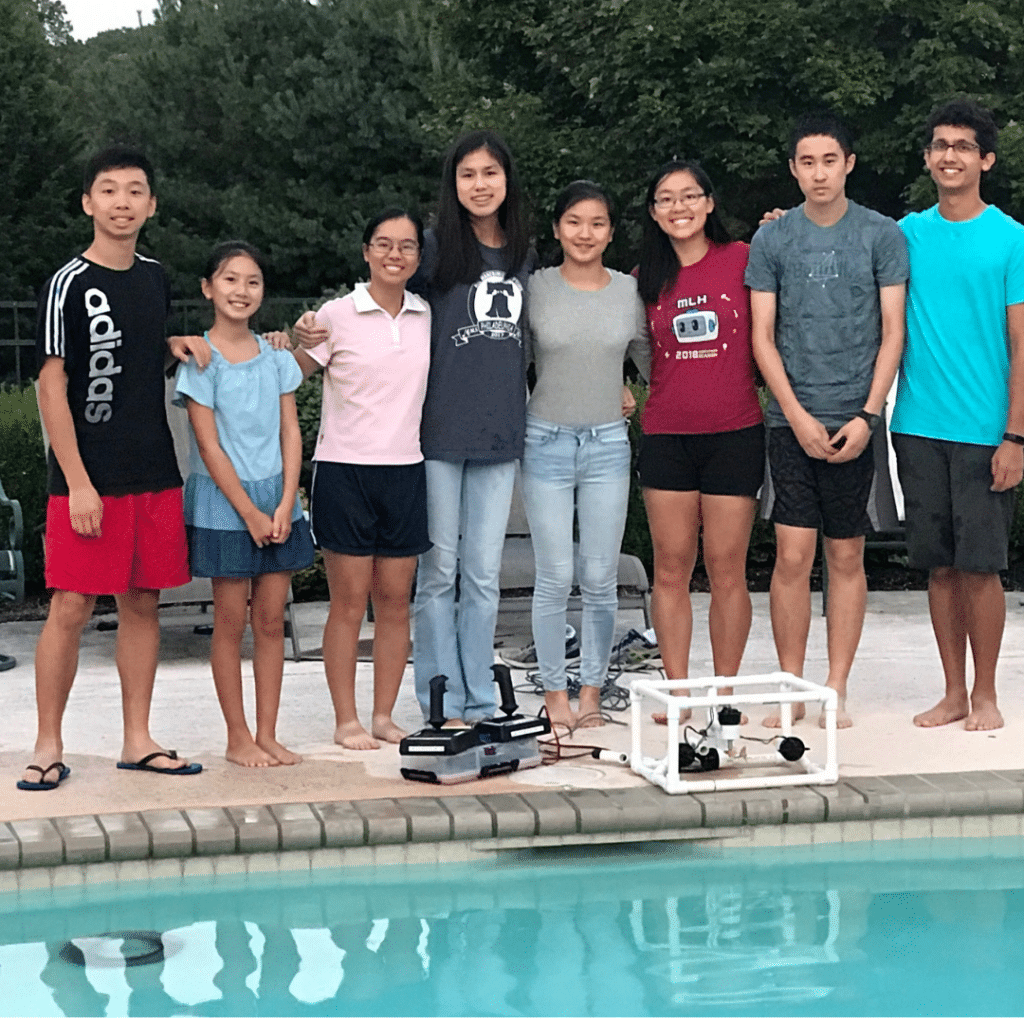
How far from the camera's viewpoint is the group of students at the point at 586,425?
4879mm

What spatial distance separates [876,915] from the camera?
3977 millimetres

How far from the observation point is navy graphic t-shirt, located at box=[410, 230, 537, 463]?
199 inches

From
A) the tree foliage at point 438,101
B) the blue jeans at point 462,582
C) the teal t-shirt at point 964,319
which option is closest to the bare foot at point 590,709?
the blue jeans at point 462,582

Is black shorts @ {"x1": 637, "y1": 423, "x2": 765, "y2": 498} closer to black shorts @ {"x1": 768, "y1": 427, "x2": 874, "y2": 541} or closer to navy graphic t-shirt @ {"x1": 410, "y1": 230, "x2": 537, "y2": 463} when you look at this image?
black shorts @ {"x1": 768, "y1": 427, "x2": 874, "y2": 541}

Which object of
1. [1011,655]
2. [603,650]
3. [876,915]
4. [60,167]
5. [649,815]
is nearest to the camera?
[876,915]

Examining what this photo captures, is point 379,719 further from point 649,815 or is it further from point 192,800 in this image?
point 649,815

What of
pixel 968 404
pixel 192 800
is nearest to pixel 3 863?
pixel 192 800

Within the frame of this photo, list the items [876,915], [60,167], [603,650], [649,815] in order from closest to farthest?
[876,915]
[649,815]
[603,650]
[60,167]

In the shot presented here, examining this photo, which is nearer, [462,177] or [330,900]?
[330,900]

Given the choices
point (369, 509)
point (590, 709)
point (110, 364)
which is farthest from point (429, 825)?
point (110, 364)

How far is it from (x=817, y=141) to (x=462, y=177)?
3.71 feet

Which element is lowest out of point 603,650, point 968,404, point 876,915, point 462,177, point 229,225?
point 876,915

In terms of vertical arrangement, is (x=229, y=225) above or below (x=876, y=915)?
above

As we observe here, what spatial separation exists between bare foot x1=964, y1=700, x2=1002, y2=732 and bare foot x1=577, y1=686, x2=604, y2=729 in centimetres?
121
